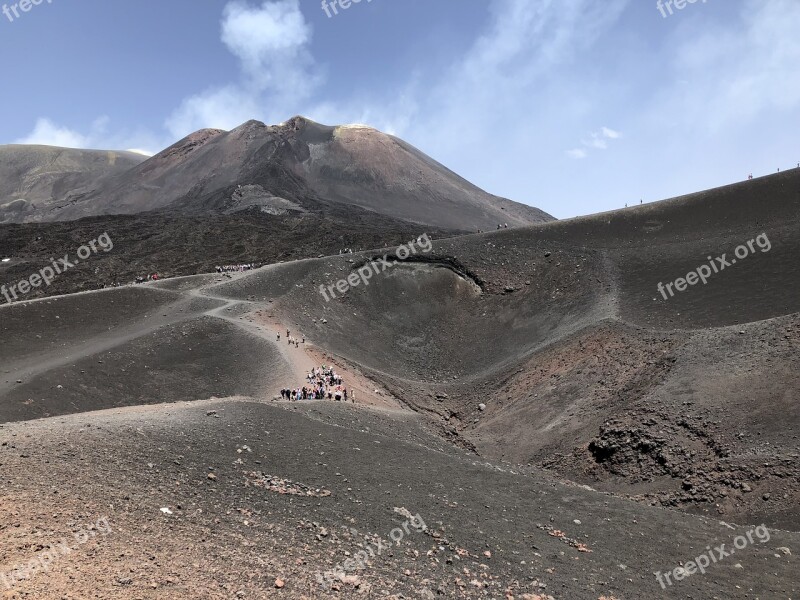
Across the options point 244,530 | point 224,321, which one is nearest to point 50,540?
point 244,530

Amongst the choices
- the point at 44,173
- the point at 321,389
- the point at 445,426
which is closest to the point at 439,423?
the point at 445,426

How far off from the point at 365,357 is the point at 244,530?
1842 cm

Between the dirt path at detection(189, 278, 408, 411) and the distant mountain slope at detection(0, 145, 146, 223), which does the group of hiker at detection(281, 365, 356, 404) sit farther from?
the distant mountain slope at detection(0, 145, 146, 223)

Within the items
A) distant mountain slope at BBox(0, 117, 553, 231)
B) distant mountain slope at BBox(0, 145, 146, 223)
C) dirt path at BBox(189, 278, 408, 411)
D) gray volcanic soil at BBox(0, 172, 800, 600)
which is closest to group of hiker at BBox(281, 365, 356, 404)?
dirt path at BBox(189, 278, 408, 411)

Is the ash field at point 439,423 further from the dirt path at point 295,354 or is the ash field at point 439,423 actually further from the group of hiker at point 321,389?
the group of hiker at point 321,389

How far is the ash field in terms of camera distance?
7664 mm

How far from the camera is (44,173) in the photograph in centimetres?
12500

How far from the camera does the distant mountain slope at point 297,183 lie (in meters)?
82.1

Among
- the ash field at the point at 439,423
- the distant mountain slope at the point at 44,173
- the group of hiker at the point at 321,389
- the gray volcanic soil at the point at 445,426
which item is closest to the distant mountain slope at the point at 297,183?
the distant mountain slope at the point at 44,173

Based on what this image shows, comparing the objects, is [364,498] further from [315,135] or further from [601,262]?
[315,135]

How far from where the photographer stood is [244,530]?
801 centimetres

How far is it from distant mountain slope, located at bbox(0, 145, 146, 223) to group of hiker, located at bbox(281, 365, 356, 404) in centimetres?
10204

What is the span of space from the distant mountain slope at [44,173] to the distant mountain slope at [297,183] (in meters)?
3.63

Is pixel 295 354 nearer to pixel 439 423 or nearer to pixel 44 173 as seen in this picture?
pixel 439 423
